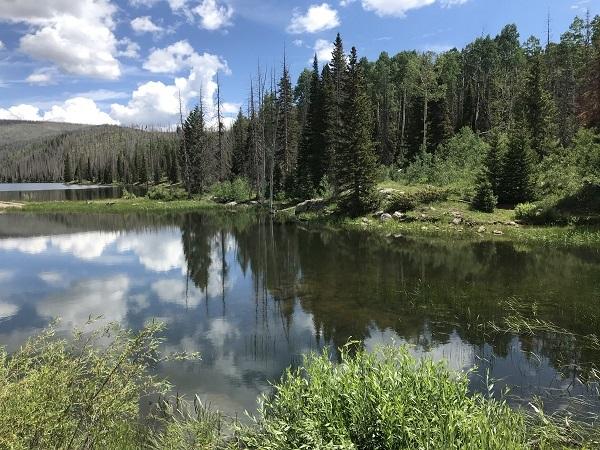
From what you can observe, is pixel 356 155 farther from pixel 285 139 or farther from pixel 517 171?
pixel 285 139

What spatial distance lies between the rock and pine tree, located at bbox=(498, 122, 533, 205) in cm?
1955

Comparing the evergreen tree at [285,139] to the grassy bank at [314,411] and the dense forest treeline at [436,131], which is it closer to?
the dense forest treeline at [436,131]

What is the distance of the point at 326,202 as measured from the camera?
4988 cm

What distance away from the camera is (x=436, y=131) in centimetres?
6175

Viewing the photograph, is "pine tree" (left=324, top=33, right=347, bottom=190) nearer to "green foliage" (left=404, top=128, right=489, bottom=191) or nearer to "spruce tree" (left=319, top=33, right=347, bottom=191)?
"spruce tree" (left=319, top=33, right=347, bottom=191)

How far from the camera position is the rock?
1980 inches

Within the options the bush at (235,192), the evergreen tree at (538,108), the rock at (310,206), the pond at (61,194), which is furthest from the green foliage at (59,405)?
the pond at (61,194)

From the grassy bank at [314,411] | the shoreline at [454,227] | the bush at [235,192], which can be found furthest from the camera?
the bush at [235,192]

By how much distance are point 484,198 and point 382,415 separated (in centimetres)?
3534

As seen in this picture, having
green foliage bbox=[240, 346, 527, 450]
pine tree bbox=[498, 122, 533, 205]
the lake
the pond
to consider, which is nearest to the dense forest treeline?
pine tree bbox=[498, 122, 533, 205]

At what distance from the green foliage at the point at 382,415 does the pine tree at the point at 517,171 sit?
3583 centimetres

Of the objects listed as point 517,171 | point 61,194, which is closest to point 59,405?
point 517,171

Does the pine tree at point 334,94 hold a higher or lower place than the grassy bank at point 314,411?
higher

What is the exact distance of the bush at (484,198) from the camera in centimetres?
3672
